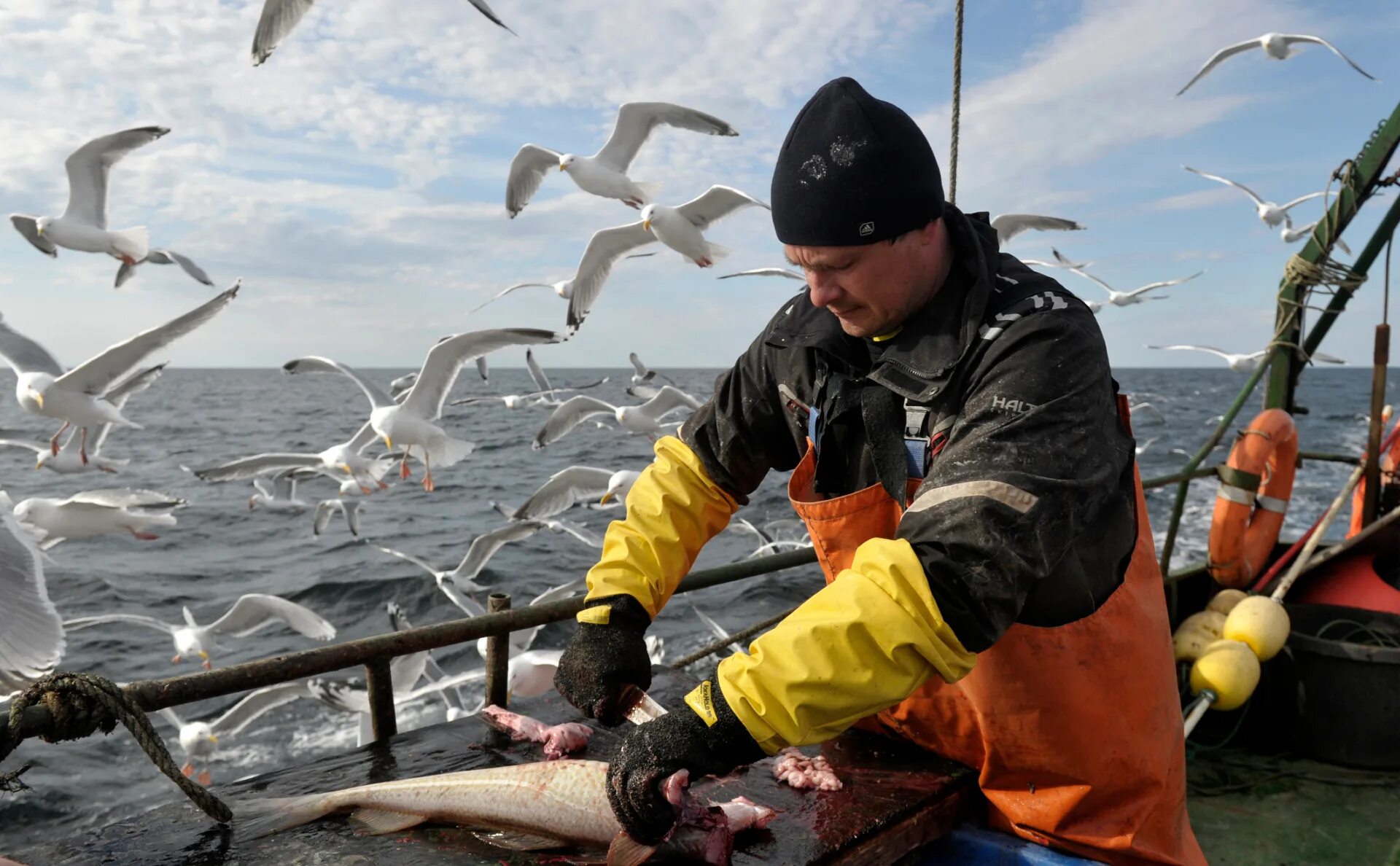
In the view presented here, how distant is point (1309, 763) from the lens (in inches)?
169

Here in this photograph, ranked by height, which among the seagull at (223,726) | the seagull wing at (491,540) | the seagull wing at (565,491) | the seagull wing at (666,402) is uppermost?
the seagull wing at (666,402)

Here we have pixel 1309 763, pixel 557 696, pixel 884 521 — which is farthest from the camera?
pixel 1309 763

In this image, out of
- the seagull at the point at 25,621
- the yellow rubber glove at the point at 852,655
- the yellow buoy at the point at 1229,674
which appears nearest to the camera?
the yellow rubber glove at the point at 852,655

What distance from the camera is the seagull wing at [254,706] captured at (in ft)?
25.3

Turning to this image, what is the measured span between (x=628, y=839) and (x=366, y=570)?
41.9 ft

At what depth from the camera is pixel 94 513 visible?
10078mm

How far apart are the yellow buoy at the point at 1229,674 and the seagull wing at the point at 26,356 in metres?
10.8

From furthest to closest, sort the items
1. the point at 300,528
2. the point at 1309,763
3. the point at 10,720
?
the point at 300,528, the point at 1309,763, the point at 10,720

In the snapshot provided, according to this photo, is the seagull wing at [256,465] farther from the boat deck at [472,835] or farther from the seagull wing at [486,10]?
the boat deck at [472,835]

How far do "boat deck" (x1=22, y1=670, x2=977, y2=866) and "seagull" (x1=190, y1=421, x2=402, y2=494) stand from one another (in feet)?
30.4

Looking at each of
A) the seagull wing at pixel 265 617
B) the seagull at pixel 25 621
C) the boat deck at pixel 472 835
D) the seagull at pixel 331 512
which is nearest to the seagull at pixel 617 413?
the seagull wing at pixel 265 617

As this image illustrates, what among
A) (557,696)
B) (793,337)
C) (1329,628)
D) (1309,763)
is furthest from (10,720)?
(1329,628)

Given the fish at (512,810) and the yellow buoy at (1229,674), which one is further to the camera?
the yellow buoy at (1229,674)

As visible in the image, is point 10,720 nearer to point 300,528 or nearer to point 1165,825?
point 1165,825
